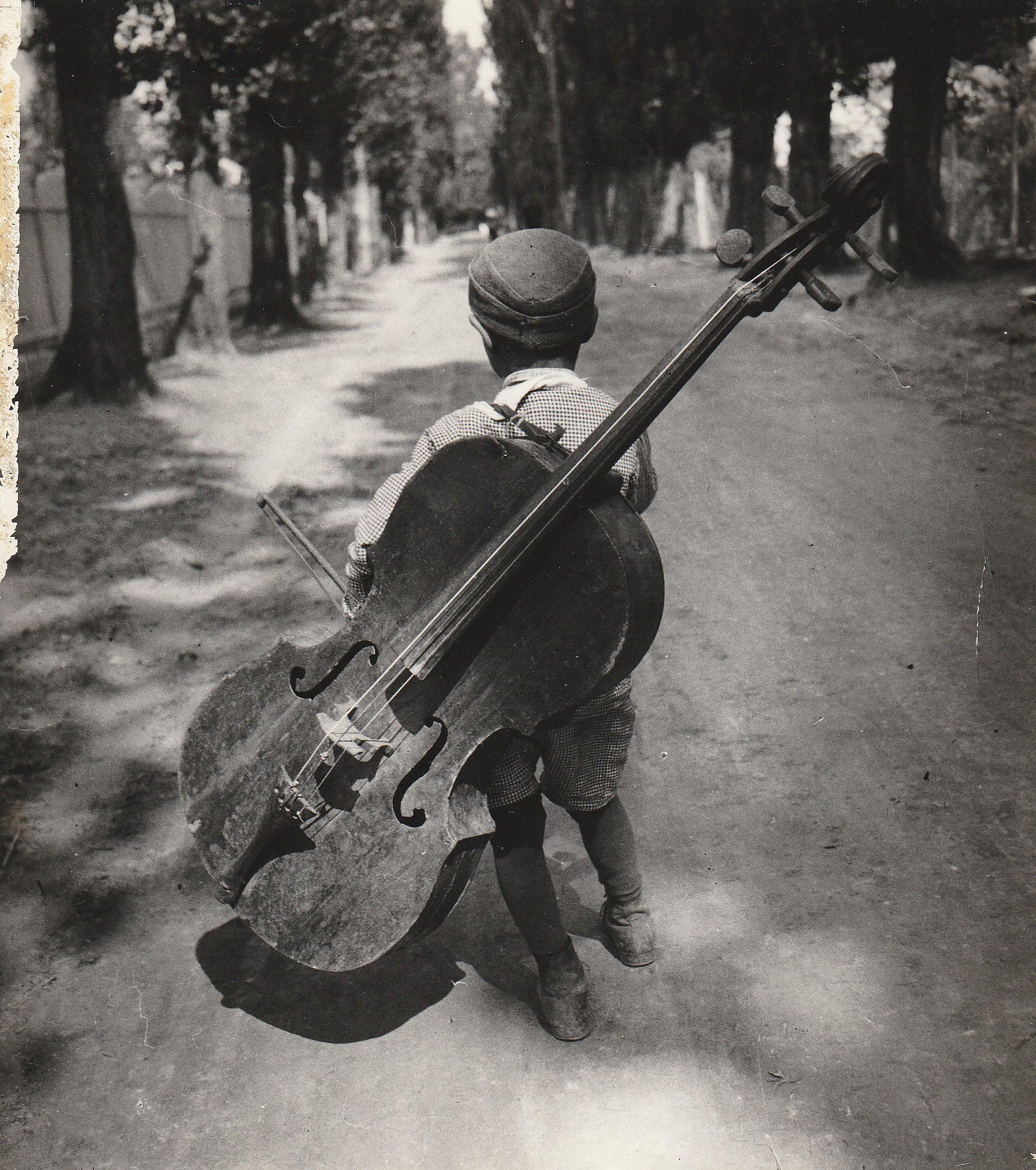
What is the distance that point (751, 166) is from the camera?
15.4m

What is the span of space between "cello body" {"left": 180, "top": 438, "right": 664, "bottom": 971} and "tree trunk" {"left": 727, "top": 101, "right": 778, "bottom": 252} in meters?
12.7

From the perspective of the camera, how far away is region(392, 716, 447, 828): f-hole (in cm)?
227

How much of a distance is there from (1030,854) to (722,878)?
35.7 inches

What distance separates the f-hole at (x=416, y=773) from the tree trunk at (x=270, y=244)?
512 inches

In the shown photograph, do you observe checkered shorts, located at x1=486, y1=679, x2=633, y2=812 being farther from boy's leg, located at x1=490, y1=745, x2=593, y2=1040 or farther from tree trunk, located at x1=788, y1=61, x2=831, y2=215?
tree trunk, located at x1=788, y1=61, x2=831, y2=215

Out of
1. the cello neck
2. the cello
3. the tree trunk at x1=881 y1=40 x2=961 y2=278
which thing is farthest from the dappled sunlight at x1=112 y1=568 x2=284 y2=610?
the tree trunk at x1=881 y1=40 x2=961 y2=278

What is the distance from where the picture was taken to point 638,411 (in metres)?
2.05

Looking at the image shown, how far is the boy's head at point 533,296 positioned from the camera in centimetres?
241

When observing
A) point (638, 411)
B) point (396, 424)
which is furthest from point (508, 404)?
point (396, 424)

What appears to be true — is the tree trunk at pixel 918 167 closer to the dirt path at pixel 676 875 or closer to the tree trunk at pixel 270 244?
the dirt path at pixel 676 875

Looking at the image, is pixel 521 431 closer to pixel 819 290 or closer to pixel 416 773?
pixel 819 290

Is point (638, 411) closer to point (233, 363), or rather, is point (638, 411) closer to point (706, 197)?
point (233, 363)

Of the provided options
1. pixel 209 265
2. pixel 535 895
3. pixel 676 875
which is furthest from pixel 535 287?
pixel 209 265

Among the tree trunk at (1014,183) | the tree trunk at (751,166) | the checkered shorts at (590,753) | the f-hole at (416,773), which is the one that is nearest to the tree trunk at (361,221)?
the tree trunk at (751,166)
